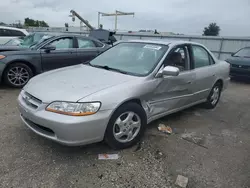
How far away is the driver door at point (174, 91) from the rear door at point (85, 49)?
12.1 ft

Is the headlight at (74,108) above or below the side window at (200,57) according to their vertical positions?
below

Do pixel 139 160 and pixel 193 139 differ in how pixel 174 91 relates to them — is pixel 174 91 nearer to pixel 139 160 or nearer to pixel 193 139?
pixel 193 139

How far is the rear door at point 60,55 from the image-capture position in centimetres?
613

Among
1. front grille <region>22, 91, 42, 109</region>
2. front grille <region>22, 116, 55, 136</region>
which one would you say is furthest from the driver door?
front grille <region>22, 91, 42, 109</region>

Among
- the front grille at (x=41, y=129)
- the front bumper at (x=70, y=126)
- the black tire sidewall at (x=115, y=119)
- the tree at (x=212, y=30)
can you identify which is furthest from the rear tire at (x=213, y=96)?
the tree at (x=212, y=30)

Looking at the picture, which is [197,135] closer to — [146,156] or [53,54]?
[146,156]

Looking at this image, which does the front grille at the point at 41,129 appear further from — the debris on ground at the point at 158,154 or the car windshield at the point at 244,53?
the car windshield at the point at 244,53

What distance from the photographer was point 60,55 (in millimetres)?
6391

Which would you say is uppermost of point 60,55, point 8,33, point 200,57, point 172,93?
point 8,33

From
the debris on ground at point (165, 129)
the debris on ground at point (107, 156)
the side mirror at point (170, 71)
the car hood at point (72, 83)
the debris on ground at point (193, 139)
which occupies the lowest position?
the debris on ground at point (193, 139)

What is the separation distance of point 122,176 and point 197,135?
5.57ft

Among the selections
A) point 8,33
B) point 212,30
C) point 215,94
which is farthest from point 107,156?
point 212,30

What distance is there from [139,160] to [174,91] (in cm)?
136

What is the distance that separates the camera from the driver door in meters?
3.35
